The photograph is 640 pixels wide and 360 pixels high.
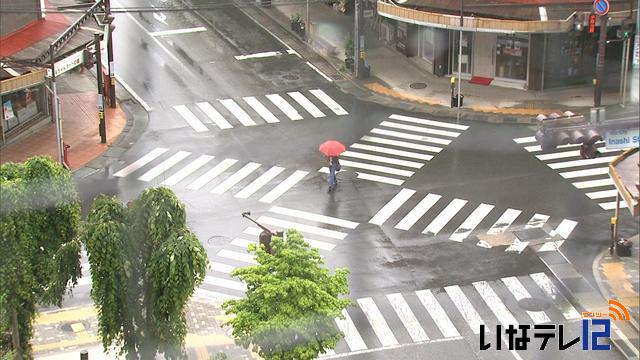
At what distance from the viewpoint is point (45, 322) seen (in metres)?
35.5

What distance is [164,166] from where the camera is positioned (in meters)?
47.9

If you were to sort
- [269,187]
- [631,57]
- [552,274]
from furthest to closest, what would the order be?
[631,57]
[269,187]
[552,274]

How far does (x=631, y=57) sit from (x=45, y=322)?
3396cm

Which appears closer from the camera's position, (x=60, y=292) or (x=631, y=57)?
(x=60, y=292)

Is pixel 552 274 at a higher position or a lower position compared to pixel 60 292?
lower

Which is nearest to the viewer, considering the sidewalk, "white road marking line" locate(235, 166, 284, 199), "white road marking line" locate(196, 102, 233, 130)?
"white road marking line" locate(235, 166, 284, 199)

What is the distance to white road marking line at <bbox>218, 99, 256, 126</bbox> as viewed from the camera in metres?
53.1

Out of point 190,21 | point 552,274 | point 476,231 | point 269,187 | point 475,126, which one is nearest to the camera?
point 552,274

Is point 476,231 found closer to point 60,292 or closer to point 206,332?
point 206,332

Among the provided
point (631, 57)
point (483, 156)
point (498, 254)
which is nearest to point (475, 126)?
point (483, 156)

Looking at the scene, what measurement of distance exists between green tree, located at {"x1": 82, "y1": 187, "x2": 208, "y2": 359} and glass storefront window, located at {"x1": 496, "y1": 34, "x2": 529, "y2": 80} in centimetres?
3483

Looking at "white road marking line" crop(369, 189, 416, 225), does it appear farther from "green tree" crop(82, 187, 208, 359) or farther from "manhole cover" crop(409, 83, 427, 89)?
"green tree" crop(82, 187, 208, 359)

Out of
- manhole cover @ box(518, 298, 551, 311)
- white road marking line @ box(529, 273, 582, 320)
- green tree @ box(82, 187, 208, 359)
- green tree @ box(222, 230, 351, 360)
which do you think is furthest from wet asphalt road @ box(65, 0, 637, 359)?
green tree @ box(82, 187, 208, 359)

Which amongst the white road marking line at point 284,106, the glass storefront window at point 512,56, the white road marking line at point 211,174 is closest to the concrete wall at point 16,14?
the white road marking line at point 211,174
